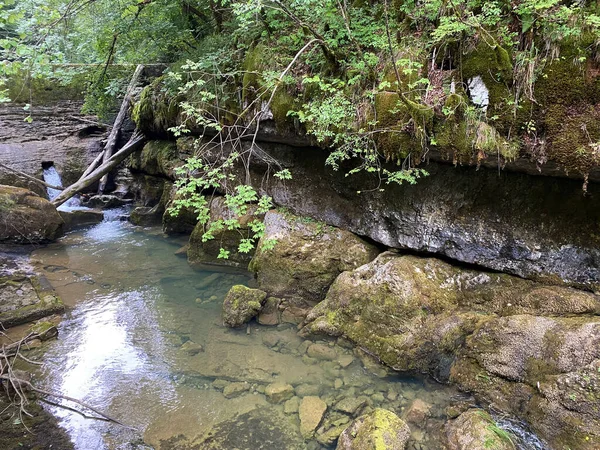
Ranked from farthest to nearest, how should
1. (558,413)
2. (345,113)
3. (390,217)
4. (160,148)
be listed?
(160,148), (390,217), (345,113), (558,413)

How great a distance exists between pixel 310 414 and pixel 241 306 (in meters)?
2.25

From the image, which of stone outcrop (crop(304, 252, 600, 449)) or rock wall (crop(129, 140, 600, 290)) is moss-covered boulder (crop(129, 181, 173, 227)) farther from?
stone outcrop (crop(304, 252, 600, 449))

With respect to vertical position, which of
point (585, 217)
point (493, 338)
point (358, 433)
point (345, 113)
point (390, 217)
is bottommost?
point (358, 433)

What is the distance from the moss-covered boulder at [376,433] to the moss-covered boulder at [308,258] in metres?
2.67

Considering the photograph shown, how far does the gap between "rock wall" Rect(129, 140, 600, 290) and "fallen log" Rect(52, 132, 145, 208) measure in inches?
312

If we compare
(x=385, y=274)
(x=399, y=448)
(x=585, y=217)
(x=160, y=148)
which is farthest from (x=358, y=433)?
(x=160, y=148)

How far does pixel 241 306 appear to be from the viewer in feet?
19.4

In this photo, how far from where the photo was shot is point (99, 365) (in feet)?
17.0

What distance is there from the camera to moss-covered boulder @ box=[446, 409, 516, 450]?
345cm

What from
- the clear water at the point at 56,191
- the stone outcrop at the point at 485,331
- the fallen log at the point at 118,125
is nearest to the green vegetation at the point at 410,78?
the stone outcrop at the point at 485,331

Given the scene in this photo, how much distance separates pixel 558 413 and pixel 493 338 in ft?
2.93

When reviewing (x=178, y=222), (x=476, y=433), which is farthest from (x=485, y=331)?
(x=178, y=222)

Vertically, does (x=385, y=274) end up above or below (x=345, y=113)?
below

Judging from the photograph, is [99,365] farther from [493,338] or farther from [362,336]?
[493,338]
